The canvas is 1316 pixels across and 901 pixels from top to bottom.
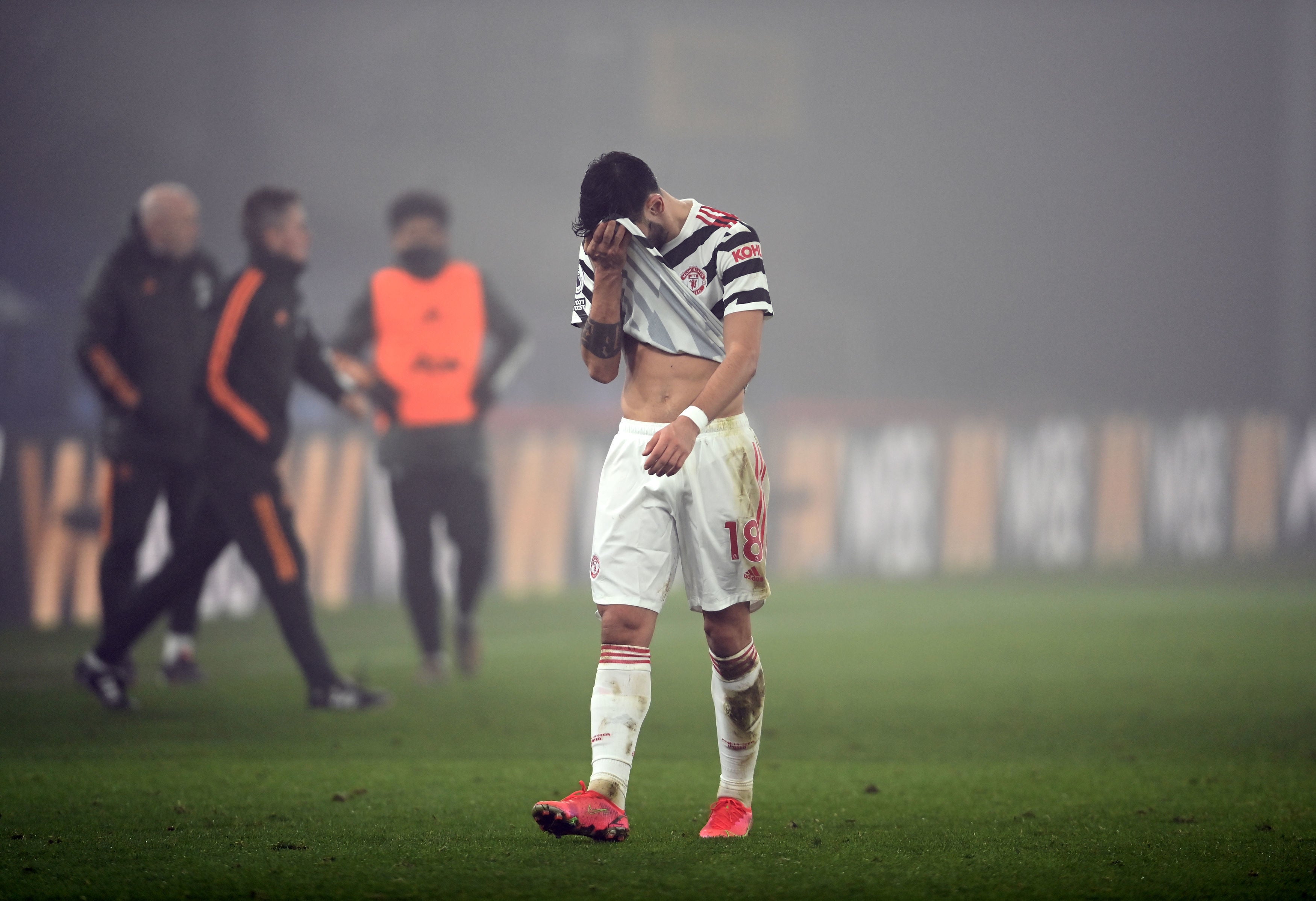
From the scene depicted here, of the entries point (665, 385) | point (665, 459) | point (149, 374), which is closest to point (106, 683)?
point (149, 374)

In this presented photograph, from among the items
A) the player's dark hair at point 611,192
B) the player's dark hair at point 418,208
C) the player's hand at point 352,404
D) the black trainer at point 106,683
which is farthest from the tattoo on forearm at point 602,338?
the player's dark hair at point 418,208

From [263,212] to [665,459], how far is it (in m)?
3.70

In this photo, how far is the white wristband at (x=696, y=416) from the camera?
3.95 meters

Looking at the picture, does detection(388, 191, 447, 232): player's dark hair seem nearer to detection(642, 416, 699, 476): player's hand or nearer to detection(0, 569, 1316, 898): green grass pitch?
detection(0, 569, 1316, 898): green grass pitch

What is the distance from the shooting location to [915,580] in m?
14.4

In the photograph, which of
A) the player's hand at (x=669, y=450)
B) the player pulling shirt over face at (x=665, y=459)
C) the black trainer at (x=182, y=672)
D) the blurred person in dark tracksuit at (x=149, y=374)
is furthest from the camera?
the black trainer at (x=182, y=672)

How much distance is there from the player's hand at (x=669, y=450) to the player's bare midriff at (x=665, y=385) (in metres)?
0.20

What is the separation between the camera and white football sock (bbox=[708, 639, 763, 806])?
4164 mm

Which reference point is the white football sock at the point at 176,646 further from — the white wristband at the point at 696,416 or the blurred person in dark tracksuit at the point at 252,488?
the white wristband at the point at 696,416

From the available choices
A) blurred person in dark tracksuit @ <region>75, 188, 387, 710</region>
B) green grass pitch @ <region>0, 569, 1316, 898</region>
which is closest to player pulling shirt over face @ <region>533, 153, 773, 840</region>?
green grass pitch @ <region>0, 569, 1316, 898</region>

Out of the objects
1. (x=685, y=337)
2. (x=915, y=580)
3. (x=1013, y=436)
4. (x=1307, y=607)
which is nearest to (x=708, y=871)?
(x=685, y=337)

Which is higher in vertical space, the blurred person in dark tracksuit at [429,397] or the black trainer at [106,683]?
the blurred person in dark tracksuit at [429,397]

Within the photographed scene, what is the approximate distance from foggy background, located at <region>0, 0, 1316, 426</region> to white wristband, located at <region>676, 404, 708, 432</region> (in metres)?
12.4

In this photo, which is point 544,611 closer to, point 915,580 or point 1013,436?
point 915,580
